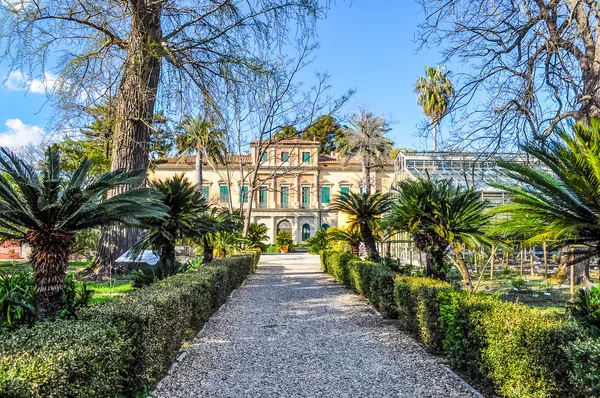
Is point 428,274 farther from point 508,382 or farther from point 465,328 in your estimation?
point 508,382

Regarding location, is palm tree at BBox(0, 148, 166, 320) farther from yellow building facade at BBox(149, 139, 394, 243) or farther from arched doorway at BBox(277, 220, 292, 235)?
arched doorway at BBox(277, 220, 292, 235)

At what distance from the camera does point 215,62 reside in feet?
25.0

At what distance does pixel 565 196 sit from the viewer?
3.57 m

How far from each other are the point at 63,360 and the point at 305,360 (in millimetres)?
3343

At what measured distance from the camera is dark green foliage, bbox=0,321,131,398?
2.17 m

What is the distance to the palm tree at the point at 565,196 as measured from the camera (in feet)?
11.4

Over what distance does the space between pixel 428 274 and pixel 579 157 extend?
455 centimetres

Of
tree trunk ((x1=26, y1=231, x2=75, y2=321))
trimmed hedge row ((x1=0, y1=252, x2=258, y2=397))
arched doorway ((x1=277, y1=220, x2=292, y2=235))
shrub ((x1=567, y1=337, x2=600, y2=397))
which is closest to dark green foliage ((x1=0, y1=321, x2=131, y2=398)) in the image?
trimmed hedge row ((x1=0, y1=252, x2=258, y2=397))

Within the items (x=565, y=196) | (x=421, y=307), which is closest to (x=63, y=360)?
(x=565, y=196)

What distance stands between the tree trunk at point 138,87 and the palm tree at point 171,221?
65 cm

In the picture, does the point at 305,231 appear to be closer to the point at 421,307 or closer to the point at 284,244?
the point at 284,244

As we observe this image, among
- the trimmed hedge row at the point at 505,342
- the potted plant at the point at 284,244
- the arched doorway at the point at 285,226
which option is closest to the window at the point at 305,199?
the arched doorway at the point at 285,226

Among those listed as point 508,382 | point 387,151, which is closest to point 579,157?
point 508,382

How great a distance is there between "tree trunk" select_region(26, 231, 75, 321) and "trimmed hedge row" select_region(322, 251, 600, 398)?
4.16 m
